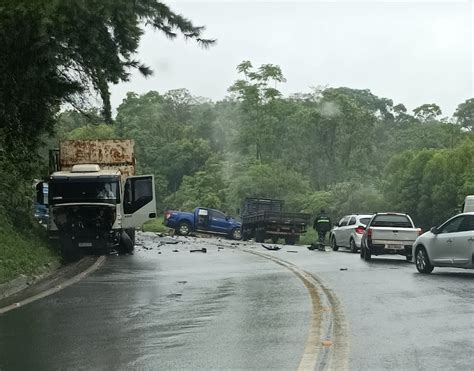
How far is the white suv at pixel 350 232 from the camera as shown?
2942cm

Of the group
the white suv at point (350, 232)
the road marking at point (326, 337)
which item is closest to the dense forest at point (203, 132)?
the road marking at point (326, 337)

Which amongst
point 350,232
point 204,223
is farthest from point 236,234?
point 350,232

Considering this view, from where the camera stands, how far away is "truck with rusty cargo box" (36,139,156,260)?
74.5 ft

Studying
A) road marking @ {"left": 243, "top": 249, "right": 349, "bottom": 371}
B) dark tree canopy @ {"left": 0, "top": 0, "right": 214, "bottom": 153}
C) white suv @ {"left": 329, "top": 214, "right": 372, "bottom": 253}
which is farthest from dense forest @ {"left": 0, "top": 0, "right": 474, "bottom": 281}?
white suv @ {"left": 329, "top": 214, "right": 372, "bottom": 253}

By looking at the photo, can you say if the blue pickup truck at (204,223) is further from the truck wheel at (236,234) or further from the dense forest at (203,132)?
the dense forest at (203,132)

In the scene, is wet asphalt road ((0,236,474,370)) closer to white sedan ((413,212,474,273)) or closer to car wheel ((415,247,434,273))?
white sedan ((413,212,474,273))

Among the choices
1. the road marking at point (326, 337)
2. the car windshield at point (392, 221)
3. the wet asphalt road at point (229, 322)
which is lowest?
the wet asphalt road at point (229, 322)

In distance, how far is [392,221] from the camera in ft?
81.3

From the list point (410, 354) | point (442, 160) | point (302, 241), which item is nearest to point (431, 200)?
point (442, 160)

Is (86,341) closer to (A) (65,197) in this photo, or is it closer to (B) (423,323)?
(B) (423,323)

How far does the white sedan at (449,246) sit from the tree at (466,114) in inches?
3147

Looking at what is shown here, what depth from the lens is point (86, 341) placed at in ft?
29.2

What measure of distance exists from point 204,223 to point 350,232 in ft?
56.5

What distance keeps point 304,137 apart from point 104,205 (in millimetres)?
56231
